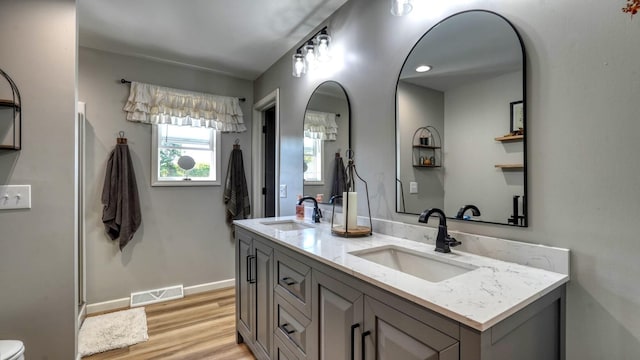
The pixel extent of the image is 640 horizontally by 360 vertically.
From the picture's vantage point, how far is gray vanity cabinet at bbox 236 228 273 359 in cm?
168

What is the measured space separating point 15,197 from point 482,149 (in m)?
2.46

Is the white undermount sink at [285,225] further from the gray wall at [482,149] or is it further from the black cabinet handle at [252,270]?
the gray wall at [482,149]

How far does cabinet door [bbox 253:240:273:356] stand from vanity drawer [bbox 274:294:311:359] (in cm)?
9

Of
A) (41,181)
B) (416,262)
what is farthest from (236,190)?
(416,262)

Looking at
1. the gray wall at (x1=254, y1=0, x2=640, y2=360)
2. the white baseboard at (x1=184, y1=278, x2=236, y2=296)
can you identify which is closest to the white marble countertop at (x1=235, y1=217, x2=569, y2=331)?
the gray wall at (x1=254, y1=0, x2=640, y2=360)

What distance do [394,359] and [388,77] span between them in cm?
141

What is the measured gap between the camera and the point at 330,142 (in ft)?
7.36

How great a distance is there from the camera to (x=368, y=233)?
5.38 ft

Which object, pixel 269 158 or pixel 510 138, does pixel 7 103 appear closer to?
pixel 269 158

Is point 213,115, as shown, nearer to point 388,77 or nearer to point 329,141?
point 329,141

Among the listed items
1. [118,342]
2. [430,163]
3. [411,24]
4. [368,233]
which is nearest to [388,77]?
[411,24]

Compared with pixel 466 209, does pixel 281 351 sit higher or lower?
lower

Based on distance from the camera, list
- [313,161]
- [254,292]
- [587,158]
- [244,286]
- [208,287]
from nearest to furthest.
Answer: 1. [587,158]
2. [254,292]
3. [244,286]
4. [313,161]
5. [208,287]

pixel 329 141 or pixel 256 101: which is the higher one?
pixel 256 101
